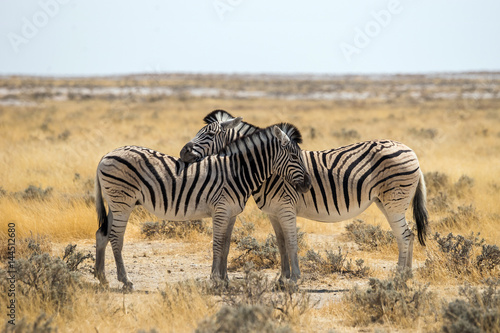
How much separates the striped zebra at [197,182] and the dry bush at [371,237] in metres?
2.65

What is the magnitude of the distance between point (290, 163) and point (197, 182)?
1.18m

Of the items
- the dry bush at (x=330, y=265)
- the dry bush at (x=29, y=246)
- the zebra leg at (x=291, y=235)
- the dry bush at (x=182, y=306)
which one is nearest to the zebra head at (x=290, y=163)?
the zebra leg at (x=291, y=235)

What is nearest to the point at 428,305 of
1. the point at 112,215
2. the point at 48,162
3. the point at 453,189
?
the point at 112,215

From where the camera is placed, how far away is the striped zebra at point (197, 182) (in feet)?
21.3

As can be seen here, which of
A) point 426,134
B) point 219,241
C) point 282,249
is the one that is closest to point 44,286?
point 219,241

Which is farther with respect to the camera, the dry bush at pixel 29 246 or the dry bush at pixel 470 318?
the dry bush at pixel 29 246

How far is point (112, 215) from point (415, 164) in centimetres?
399

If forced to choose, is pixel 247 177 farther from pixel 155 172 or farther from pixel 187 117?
pixel 187 117

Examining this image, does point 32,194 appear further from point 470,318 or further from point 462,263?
point 470,318

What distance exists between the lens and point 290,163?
6.54 metres

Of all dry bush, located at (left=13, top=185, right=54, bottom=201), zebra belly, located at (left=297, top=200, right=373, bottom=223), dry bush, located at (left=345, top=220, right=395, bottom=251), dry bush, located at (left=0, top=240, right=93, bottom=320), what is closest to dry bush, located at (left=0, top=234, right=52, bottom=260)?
dry bush, located at (left=0, top=240, right=93, bottom=320)

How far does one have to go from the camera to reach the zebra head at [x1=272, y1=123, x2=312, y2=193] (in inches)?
253

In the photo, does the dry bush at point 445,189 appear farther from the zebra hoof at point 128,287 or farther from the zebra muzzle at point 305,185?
the zebra hoof at point 128,287

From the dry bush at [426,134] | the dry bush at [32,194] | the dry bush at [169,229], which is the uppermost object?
the dry bush at [426,134]
